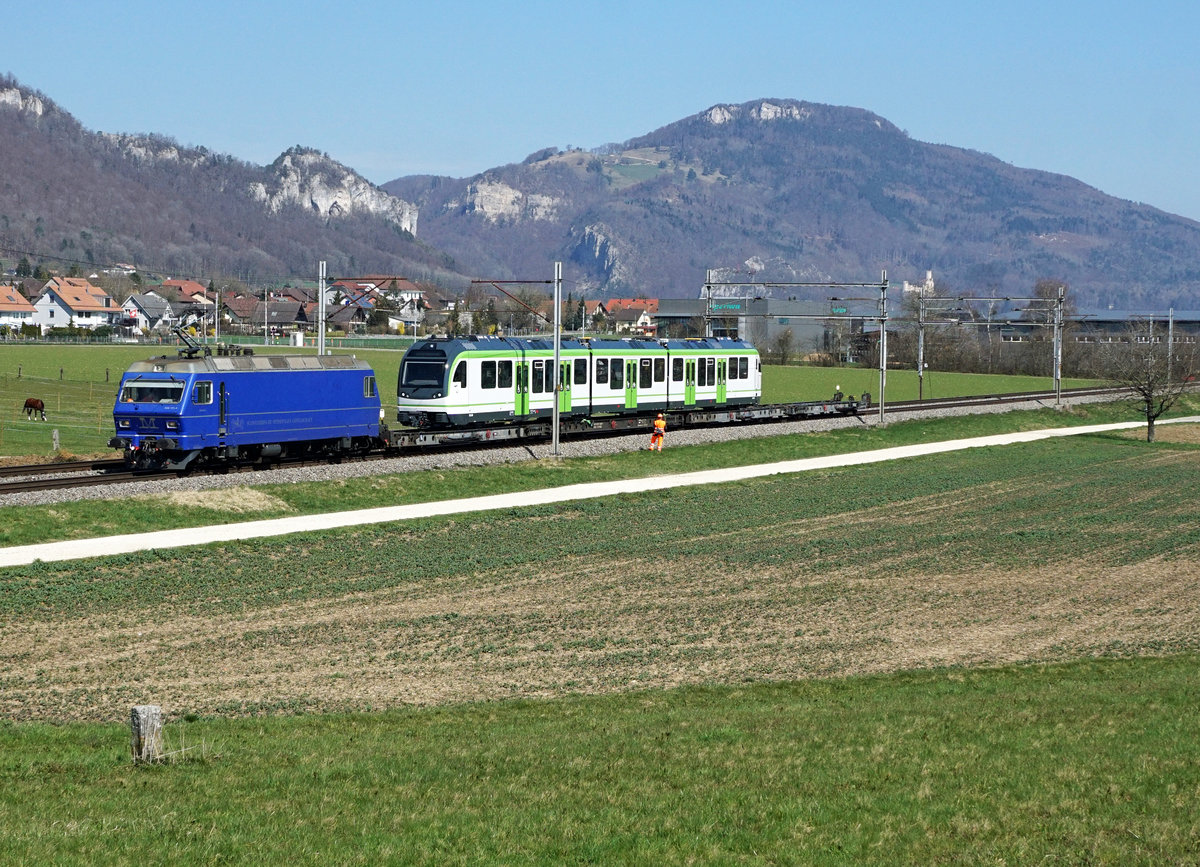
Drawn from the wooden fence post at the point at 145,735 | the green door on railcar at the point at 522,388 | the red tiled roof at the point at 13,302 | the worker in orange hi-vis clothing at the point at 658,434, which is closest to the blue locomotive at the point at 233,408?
the green door on railcar at the point at 522,388

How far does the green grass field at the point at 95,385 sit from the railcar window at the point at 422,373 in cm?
1103

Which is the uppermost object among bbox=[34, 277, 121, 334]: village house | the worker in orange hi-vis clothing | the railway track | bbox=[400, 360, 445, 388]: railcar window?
bbox=[34, 277, 121, 334]: village house

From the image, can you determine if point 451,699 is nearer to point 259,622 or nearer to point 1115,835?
point 259,622

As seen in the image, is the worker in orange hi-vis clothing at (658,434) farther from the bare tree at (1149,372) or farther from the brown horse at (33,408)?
the bare tree at (1149,372)

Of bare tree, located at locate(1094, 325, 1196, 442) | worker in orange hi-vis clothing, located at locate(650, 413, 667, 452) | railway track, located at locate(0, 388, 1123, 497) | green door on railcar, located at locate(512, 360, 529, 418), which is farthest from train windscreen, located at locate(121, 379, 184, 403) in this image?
bare tree, located at locate(1094, 325, 1196, 442)

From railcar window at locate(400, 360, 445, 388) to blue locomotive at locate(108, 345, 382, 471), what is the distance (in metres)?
3.39

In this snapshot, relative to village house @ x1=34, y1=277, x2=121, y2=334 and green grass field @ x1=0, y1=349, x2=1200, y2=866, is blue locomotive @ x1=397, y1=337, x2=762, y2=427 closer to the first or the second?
green grass field @ x1=0, y1=349, x2=1200, y2=866

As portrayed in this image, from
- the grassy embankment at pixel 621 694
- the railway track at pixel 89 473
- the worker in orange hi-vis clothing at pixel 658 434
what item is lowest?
the grassy embankment at pixel 621 694

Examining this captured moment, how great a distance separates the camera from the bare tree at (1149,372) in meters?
71.9

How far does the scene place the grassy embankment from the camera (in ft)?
38.6

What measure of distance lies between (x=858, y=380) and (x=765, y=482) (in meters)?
69.6

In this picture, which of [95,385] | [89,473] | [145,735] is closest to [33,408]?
[95,385]

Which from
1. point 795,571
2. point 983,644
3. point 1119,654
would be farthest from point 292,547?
point 1119,654

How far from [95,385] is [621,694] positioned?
66.0 meters
